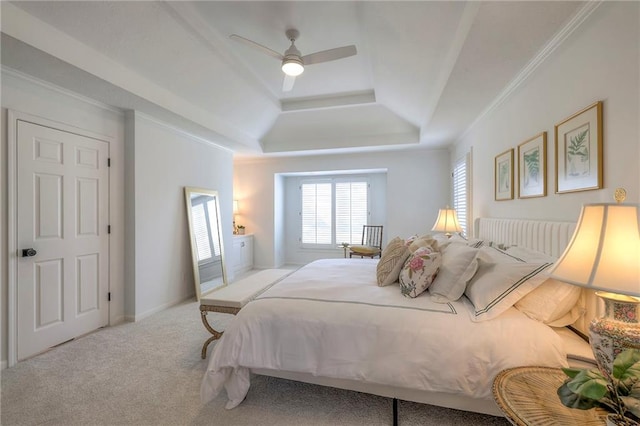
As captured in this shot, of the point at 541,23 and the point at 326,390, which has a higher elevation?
the point at 541,23

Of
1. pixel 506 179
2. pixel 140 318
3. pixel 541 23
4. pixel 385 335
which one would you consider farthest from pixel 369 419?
pixel 140 318

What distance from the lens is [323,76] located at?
3.60 meters

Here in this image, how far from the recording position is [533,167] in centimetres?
222

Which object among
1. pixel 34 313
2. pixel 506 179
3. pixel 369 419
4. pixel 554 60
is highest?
pixel 554 60

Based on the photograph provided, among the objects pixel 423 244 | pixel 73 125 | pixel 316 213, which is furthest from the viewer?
pixel 316 213

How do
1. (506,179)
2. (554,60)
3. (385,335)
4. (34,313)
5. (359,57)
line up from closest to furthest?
(385,335) < (554,60) < (34,313) < (506,179) < (359,57)

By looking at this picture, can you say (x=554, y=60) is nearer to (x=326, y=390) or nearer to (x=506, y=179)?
(x=506, y=179)

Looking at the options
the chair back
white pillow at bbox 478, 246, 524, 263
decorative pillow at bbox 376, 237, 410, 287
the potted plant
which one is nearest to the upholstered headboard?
white pillow at bbox 478, 246, 524, 263

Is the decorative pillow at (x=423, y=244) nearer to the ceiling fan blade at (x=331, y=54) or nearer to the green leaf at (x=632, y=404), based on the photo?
the green leaf at (x=632, y=404)

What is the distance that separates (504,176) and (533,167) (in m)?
0.55

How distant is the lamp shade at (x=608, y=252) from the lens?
1.01m

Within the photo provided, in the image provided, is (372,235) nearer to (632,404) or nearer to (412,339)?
(412,339)

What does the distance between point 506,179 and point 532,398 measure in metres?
2.18

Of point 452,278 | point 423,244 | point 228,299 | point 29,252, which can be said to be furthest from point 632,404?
point 29,252
